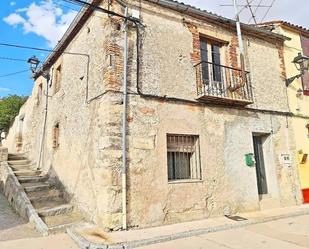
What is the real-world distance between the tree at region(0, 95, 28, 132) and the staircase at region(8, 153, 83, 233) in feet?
25.1

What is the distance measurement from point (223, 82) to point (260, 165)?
2.98m

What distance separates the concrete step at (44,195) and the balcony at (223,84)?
17.4 feet

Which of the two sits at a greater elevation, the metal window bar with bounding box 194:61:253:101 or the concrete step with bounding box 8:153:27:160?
the metal window bar with bounding box 194:61:253:101

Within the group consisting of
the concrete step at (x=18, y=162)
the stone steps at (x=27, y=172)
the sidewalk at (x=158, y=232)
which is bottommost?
the sidewalk at (x=158, y=232)

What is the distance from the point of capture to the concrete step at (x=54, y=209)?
7.04 m

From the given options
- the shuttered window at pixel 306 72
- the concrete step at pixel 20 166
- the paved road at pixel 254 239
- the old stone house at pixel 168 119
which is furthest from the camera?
the concrete step at pixel 20 166

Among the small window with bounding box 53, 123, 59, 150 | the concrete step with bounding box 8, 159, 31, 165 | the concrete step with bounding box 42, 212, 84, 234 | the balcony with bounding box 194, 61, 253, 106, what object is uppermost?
the balcony with bounding box 194, 61, 253, 106

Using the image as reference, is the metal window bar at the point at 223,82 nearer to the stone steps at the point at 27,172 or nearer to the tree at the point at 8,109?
the stone steps at the point at 27,172

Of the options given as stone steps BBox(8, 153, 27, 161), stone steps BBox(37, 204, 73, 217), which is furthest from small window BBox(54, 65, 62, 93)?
stone steps BBox(37, 204, 73, 217)

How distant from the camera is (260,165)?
8.97 meters

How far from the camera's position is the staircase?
6715 millimetres

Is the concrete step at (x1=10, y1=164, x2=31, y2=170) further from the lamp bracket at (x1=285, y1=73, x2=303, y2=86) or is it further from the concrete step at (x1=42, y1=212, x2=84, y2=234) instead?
the lamp bracket at (x1=285, y1=73, x2=303, y2=86)

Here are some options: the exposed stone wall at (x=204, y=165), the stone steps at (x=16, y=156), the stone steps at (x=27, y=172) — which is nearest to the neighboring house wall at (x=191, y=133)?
the exposed stone wall at (x=204, y=165)

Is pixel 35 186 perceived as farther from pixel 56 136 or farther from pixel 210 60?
pixel 210 60
